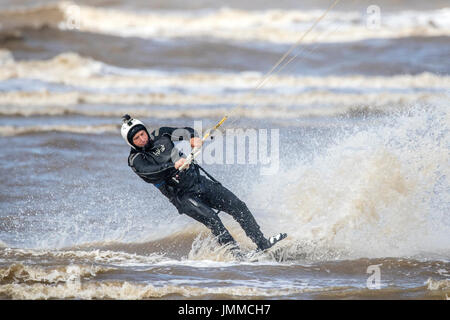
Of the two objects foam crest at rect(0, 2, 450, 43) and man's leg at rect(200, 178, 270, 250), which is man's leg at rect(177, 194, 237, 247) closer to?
man's leg at rect(200, 178, 270, 250)

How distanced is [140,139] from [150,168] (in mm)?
354

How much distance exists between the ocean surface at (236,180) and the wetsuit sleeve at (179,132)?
1.40 m

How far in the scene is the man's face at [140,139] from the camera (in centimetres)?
785

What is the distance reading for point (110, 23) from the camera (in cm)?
3994

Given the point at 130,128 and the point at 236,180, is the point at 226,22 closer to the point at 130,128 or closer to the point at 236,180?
the point at 236,180

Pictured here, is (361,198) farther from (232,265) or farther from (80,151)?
(80,151)

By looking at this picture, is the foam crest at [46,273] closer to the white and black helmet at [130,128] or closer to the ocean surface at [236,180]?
the ocean surface at [236,180]

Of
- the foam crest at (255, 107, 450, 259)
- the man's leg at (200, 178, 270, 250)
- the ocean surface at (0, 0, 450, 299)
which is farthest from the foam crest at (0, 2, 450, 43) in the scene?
the man's leg at (200, 178, 270, 250)

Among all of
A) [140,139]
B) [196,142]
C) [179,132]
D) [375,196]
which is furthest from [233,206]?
[375,196]

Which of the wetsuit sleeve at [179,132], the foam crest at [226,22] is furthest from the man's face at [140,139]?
the foam crest at [226,22]

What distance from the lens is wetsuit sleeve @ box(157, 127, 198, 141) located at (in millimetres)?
8320

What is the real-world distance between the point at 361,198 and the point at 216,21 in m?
31.1

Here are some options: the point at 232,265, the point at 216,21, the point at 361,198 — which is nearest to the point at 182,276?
the point at 232,265

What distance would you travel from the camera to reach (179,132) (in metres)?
8.59
